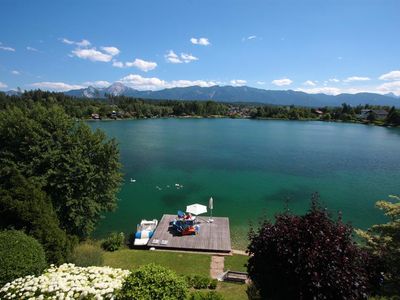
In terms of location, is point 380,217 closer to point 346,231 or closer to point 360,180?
point 360,180

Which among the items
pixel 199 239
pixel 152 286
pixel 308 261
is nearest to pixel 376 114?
pixel 199 239

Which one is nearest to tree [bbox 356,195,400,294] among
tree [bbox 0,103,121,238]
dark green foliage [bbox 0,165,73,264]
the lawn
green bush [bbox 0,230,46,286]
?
the lawn

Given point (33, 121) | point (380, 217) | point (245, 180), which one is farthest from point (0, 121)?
point (380, 217)

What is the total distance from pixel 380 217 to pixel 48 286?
32.4 meters

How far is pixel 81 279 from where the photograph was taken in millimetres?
9516

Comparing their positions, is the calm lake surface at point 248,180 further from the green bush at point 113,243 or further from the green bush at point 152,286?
the green bush at point 152,286

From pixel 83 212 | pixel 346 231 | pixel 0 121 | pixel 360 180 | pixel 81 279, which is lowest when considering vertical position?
pixel 360 180

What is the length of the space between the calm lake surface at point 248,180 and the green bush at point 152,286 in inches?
646

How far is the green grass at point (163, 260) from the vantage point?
18.3 m

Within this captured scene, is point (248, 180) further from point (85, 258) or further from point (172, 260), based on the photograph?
point (85, 258)

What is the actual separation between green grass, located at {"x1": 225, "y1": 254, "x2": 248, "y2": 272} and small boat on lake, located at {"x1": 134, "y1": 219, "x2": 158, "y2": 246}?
666cm

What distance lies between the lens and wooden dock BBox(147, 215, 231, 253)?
22453 millimetres

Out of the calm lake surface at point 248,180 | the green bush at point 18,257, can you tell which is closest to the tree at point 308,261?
the green bush at point 18,257

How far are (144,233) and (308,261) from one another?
18.4 m
